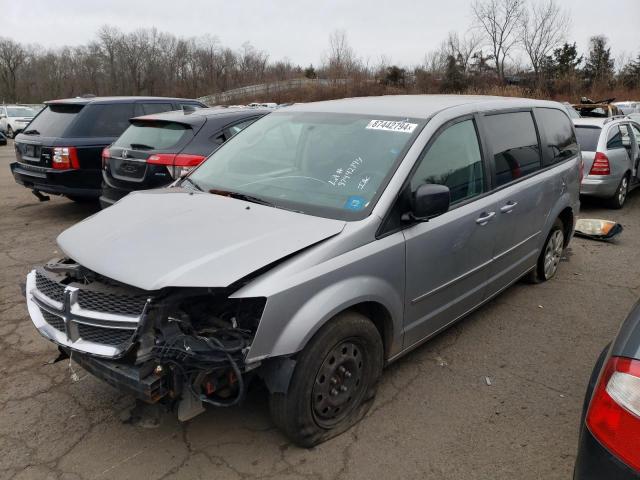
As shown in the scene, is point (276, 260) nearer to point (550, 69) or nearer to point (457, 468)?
point (457, 468)

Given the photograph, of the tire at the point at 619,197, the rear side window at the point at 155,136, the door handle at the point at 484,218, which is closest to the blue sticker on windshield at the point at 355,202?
the door handle at the point at 484,218

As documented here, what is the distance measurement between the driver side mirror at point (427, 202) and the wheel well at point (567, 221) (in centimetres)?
269

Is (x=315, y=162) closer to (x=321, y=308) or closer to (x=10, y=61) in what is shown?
(x=321, y=308)

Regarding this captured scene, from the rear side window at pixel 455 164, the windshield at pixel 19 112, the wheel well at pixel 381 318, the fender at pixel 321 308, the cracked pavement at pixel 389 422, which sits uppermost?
the windshield at pixel 19 112

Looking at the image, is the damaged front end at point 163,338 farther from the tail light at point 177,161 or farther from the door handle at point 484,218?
the tail light at point 177,161

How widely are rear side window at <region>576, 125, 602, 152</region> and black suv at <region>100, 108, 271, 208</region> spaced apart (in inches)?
226

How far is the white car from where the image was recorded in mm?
25406

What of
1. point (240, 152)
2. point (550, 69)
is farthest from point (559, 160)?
point (550, 69)

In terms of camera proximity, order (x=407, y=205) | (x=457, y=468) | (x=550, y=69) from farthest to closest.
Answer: (x=550, y=69), (x=407, y=205), (x=457, y=468)

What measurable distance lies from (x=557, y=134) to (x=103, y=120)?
5945mm

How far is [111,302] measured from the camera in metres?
2.44

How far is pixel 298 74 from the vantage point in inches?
2322

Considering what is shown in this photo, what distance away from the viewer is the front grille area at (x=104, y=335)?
238 centimetres

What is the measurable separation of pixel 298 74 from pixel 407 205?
59.3 metres
